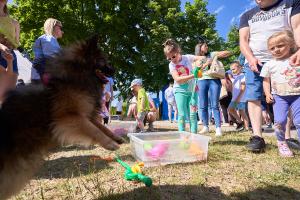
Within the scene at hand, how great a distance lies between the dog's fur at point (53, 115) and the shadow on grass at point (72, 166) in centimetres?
127

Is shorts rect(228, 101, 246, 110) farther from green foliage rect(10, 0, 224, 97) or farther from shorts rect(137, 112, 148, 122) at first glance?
green foliage rect(10, 0, 224, 97)

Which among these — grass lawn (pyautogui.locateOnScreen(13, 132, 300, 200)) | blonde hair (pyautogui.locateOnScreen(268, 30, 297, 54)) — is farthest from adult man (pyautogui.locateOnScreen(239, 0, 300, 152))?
grass lawn (pyautogui.locateOnScreen(13, 132, 300, 200))

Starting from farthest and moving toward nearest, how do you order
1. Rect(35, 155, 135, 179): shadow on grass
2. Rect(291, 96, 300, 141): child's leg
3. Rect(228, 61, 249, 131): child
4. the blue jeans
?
1. Rect(228, 61, 249, 131): child
2. the blue jeans
3. Rect(291, 96, 300, 141): child's leg
4. Rect(35, 155, 135, 179): shadow on grass

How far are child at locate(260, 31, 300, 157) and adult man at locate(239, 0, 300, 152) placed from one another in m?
0.23

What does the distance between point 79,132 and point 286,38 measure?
285cm

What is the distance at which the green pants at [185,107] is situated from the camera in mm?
5117

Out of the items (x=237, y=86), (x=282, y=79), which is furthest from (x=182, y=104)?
(x=237, y=86)

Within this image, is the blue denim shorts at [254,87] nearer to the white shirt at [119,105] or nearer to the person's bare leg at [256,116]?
the person's bare leg at [256,116]

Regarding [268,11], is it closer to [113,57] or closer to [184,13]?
[113,57]

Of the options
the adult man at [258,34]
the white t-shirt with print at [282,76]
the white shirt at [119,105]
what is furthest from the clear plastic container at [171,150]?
the white shirt at [119,105]

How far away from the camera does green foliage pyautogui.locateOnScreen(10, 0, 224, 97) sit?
20.0 meters

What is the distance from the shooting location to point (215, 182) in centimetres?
312

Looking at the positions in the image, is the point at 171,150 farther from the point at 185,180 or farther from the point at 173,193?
the point at 173,193

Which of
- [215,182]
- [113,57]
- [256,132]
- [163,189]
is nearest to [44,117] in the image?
[163,189]
